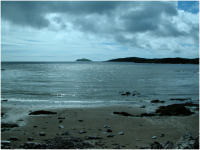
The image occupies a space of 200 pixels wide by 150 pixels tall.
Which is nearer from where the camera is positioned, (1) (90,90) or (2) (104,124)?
(2) (104,124)

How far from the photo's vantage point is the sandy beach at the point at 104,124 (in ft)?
39.8

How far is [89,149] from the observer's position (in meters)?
10.3

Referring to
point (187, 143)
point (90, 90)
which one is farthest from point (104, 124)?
point (90, 90)

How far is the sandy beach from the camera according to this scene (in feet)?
39.8

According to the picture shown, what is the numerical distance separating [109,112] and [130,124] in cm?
466

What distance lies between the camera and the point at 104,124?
1546 centimetres

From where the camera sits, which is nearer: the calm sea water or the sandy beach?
the sandy beach

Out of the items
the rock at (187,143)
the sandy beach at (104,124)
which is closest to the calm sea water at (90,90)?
the sandy beach at (104,124)

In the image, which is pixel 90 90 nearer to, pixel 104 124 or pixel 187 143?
pixel 104 124

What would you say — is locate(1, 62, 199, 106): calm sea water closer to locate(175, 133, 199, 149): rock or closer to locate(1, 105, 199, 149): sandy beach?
locate(1, 105, 199, 149): sandy beach

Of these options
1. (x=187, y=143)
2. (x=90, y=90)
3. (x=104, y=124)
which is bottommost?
(x=104, y=124)

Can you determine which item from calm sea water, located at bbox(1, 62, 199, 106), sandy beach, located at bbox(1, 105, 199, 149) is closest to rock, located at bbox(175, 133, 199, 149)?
sandy beach, located at bbox(1, 105, 199, 149)

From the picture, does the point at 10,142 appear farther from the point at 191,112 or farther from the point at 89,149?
the point at 191,112

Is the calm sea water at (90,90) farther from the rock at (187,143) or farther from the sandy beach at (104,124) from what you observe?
the rock at (187,143)
